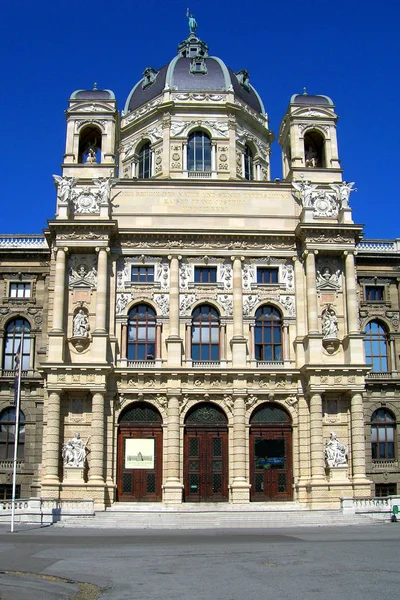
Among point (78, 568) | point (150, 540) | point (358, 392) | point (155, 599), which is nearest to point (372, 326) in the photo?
point (358, 392)

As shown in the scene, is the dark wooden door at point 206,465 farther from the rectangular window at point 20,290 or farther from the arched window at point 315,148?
the arched window at point 315,148

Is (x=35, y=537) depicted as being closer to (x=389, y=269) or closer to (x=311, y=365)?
(x=311, y=365)

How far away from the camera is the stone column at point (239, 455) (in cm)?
3978

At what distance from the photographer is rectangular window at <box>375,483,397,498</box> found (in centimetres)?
4653

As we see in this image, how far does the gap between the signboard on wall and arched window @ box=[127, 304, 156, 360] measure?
4.72 meters

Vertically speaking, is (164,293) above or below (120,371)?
above

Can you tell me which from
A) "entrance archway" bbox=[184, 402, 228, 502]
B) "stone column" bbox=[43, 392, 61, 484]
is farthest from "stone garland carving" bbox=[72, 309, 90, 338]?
"entrance archway" bbox=[184, 402, 228, 502]

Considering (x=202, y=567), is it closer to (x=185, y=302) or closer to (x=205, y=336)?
(x=205, y=336)

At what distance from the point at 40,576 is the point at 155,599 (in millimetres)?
4011

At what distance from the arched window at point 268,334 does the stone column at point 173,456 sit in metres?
5.80

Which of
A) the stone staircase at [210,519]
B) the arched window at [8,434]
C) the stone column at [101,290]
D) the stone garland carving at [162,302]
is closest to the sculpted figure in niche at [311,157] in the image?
the stone garland carving at [162,302]

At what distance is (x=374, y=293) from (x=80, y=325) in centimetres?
2050

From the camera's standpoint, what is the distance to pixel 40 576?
16.4m

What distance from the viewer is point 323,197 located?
4500 centimetres
